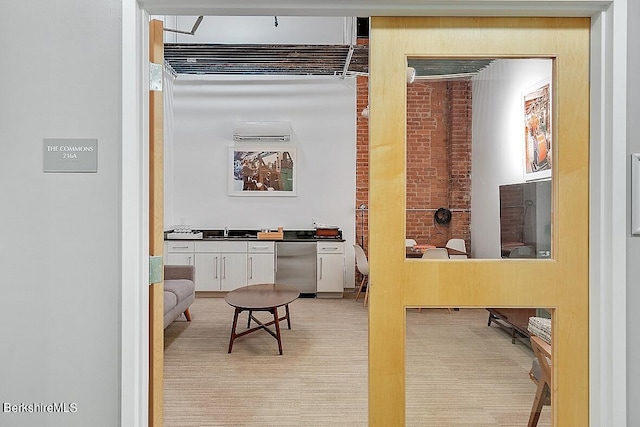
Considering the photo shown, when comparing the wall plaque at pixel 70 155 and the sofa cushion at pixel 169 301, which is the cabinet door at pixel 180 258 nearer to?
the sofa cushion at pixel 169 301

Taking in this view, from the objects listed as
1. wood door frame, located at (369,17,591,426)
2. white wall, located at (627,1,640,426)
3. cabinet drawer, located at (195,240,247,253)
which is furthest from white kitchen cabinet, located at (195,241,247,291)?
white wall, located at (627,1,640,426)

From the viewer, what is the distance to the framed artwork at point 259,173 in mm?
6906

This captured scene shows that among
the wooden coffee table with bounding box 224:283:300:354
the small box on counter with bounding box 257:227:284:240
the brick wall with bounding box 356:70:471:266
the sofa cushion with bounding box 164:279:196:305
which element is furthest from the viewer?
the small box on counter with bounding box 257:227:284:240

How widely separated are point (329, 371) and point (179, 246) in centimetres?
348

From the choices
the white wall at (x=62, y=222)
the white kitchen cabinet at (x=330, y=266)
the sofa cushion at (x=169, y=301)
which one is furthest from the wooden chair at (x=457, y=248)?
the white kitchen cabinet at (x=330, y=266)

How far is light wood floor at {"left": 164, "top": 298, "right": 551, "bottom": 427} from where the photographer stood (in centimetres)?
169

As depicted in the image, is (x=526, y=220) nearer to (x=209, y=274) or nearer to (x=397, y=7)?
(x=397, y=7)

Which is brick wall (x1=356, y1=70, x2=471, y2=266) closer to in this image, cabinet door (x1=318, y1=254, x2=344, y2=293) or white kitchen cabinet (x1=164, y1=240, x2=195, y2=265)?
cabinet door (x1=318, y1=254, x2=344, y2=293)

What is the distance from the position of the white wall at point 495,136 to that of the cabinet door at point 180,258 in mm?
5239

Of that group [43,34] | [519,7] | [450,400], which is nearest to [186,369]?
[450,400]

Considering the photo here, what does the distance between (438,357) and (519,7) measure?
1357mm

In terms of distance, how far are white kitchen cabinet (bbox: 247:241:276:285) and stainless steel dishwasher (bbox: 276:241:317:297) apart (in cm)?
11

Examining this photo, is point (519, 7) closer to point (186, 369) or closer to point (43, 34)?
point (43, 34)

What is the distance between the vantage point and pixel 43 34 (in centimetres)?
161
